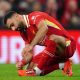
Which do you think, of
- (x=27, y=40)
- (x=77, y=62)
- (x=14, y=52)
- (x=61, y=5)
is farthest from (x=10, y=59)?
(x=27, y=40)

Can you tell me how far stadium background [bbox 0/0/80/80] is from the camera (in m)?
17.5

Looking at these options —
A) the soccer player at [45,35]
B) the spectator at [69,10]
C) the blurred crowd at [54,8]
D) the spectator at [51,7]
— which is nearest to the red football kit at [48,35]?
the soccer player at [45,35]

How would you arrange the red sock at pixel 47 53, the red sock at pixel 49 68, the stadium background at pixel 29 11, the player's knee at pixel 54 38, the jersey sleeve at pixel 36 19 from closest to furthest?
→ the jersey sleeve at pixel 36 19
the player's knee at pixel 54 38
the red sock at pixel 47 53
the red sock at pixel 49 68
the stadium background at pixel 29 11

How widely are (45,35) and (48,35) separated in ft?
0.67

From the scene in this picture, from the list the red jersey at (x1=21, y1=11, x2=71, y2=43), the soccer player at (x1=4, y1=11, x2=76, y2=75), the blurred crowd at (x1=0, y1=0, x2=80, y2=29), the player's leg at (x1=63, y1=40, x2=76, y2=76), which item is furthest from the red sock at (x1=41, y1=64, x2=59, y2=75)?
the blurred crowd at (x1=0, y1=0, x2=80, y2=29)

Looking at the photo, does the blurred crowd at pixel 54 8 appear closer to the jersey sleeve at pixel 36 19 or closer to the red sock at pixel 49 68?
the red sock at pixel 49 68

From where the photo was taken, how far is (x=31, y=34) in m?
10.5

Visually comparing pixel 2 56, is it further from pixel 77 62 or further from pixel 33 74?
pixel 33 74

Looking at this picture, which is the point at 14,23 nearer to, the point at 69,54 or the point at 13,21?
the point at 13,21

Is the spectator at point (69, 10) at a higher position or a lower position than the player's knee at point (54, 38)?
higher

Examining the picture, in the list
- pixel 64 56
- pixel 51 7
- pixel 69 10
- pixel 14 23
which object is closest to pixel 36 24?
pixel 14 23

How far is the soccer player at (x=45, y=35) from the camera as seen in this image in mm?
9953

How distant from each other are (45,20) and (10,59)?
24.9 feet

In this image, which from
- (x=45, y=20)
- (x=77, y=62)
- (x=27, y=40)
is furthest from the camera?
(x=77, y=62)
